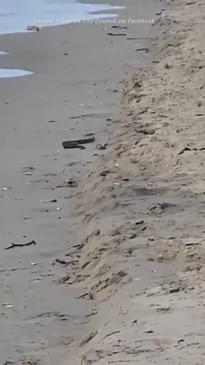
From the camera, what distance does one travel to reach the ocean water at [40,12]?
13.9 meters

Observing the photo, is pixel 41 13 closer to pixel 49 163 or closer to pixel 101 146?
pixel 101 146

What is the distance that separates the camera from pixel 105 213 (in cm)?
562

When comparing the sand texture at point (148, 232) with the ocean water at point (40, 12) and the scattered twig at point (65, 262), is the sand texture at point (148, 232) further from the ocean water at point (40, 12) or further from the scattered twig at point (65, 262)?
the ocean water at point (40, 12)

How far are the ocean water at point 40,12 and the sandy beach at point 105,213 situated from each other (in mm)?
3125

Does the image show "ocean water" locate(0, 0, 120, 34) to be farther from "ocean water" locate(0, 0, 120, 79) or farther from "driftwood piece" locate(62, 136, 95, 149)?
"driftwood piece" locate(62, 136, 95, 149)

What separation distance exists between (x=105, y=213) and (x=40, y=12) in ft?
31.2

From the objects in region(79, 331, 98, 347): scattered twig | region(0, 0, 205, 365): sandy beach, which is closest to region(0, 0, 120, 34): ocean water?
region(0, 0, 205, 365): sandy beach

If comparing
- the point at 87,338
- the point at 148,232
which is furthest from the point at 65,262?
the point at 87,338

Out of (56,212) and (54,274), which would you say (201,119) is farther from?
(54,274)

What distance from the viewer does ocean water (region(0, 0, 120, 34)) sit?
1386cm

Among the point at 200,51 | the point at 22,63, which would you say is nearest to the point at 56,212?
the point at 200,51

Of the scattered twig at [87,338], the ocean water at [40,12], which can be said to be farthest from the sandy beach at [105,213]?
the ocean water at [40,12]

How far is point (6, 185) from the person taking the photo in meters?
6.64

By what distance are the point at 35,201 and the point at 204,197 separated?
4.04 ft
